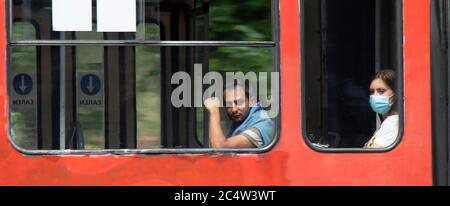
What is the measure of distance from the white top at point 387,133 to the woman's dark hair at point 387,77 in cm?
17

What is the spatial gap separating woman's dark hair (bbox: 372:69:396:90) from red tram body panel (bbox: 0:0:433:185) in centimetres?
8

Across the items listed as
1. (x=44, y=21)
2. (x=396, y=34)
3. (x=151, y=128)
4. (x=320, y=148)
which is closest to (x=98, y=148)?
(x=151, y=128)

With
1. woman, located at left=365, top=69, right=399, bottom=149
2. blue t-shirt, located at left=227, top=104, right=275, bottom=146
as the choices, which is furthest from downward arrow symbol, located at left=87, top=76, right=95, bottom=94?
woman, located at left=365, top=69, right=399, bottom=149

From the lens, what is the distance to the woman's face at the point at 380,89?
18.5 ft

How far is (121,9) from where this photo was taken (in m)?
5.54

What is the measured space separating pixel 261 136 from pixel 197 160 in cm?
37

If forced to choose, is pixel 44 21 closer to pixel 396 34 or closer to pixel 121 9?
pixel 121 9

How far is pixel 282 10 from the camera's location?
5.56 meters

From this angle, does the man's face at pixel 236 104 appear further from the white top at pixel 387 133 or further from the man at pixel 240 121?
the white top at pixel 387 133

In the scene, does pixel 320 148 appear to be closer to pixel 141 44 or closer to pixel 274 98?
pixel 274 98

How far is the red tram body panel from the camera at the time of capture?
5516mm

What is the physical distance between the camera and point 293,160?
5.55 meters
